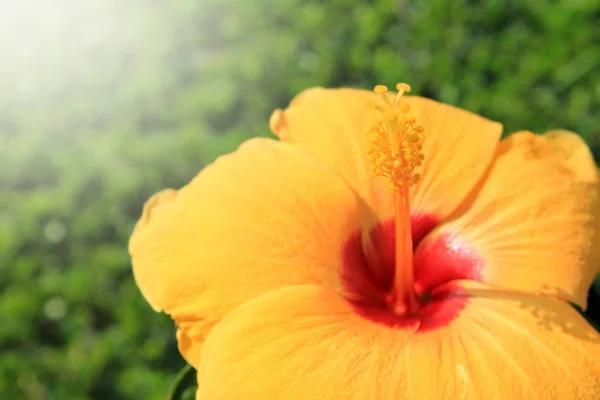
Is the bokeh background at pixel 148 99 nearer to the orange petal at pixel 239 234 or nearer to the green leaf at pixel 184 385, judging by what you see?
the green leaf at pixel 184 385

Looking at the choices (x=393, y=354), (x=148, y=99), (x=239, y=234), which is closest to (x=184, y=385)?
(x=239, y=234)

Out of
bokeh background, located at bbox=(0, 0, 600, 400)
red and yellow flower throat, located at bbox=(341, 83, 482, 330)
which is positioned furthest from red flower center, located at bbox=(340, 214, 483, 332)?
bokeh background, located at bbox=(0, 0, 600, 400)

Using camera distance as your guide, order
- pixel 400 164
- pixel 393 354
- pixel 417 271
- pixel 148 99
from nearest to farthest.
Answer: pixel 393 354 → pixel 400 164 → pixel 417 271 → pixel 148 99

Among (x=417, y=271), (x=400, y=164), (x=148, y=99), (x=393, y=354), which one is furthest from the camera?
(x=148, y=99)

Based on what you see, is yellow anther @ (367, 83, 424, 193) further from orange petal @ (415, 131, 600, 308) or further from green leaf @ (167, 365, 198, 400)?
green leaf @ (167, 365, 198, 400)

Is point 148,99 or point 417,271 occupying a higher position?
point 417,271

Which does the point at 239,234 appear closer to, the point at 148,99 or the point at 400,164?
the point at 400,164
